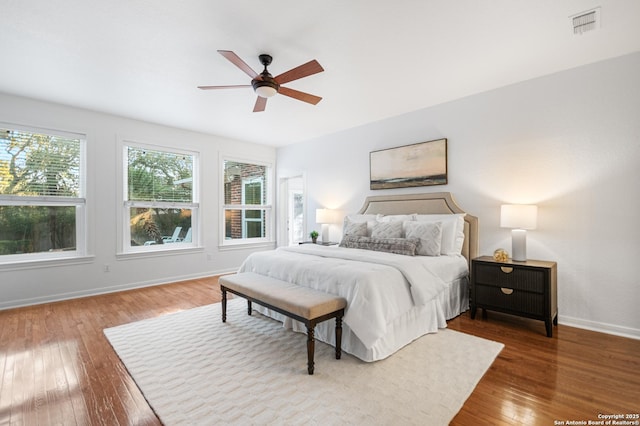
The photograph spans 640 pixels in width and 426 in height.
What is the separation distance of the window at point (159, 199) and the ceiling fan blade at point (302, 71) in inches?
132

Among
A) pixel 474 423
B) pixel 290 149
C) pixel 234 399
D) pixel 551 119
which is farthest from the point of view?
pixel 290 149

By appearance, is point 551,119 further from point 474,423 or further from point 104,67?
point 104,67

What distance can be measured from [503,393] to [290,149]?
18.2ft

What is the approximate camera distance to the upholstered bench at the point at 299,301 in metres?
2.21

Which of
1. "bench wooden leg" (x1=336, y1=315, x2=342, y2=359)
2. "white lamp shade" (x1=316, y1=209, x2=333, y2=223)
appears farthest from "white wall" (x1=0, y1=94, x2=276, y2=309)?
"bench wooden leg" (x1=336, y1=315, x2=342, y2=359)

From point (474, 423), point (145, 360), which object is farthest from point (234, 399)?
point (474, 423)

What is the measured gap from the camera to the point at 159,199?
202 inches

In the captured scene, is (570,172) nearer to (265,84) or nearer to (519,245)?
(519,245)

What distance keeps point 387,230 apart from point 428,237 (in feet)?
1.79

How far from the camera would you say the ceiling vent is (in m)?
2.24

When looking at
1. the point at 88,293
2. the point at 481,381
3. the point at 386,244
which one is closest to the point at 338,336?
the point at 481,381

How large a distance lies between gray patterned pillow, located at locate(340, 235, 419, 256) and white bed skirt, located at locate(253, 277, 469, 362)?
588 mm

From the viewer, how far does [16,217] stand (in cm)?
391

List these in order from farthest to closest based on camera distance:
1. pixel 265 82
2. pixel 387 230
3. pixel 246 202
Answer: pixel 246 202 < pixel 387 230 < pixel 265 82
